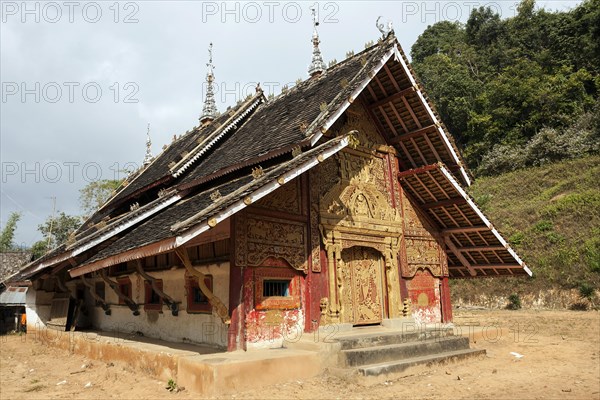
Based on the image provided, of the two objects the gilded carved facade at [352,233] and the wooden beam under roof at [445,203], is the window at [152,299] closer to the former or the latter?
the gilded carved facade at [352,233]

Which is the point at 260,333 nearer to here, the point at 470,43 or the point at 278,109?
the point at 278,109

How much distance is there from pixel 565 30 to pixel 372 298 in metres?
46.0

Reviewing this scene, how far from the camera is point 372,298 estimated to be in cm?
1091

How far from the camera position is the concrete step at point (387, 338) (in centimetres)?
851

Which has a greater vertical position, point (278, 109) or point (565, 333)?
point (278, 109)

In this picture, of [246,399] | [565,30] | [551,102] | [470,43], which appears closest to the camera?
[246,399]

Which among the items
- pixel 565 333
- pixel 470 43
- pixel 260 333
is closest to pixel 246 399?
pixel 260 333

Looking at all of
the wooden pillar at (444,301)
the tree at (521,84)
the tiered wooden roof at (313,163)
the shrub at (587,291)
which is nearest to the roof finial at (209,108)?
the tiered wooden roof at (313,163)

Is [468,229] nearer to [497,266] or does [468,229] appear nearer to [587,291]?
[497,266]

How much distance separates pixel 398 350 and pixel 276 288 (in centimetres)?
270

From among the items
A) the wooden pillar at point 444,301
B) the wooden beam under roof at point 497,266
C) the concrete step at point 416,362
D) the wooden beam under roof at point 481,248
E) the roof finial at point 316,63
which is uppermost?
the roof finial at point 316,63

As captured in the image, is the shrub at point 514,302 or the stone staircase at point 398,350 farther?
the shrub at point 514,302

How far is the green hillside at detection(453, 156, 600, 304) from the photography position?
2345cm

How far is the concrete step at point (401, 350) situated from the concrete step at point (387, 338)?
114 mm
